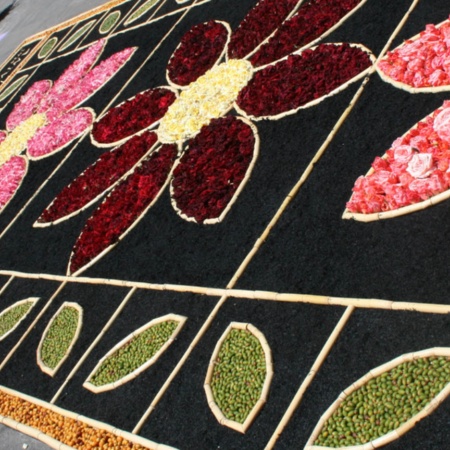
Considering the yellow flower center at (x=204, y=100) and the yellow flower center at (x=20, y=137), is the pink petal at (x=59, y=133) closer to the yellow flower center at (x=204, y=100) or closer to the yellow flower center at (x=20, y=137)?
the yellow flower center at (x=20, y=137)

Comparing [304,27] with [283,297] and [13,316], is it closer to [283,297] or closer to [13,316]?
[283,297]

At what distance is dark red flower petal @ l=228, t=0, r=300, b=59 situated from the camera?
23.7 ft

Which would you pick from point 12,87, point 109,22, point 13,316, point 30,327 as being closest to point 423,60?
point 30,327

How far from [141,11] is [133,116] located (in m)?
3.43

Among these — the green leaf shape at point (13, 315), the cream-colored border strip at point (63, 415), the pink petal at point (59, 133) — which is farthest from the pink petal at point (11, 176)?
the cream-colored border strip at point (63, 415)

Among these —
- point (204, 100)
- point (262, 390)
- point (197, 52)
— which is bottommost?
point (262, 390)

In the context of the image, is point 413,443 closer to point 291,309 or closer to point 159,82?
point 291,309

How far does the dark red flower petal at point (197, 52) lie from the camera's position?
7.52 meters

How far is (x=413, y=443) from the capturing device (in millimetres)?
3271

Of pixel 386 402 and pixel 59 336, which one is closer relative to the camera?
pixel 386 402

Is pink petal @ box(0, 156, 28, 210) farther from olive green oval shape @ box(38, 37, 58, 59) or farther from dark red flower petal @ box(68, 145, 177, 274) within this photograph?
olive green oval shape @ box(38, 37, 58, 59)

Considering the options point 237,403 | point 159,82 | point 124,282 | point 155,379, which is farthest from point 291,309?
point 159,82

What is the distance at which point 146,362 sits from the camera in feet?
15.6

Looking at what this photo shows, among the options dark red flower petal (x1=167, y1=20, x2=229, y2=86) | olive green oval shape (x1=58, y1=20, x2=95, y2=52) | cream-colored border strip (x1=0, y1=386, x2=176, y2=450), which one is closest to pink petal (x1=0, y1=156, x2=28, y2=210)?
dark red flower petal (x1=167, y1=20, x2=229, y2=86)
